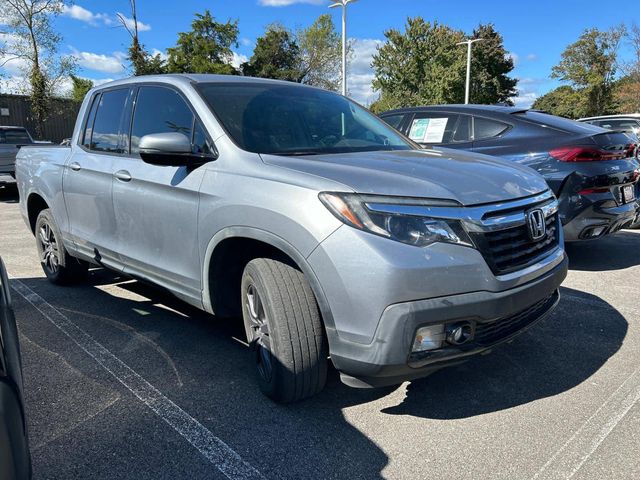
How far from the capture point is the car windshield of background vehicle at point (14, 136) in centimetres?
1295

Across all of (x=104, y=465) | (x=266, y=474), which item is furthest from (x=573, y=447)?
(x=104, y=465)

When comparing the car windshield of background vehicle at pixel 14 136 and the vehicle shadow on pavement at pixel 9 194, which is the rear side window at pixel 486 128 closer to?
the vehicle shadow on pavement at pixel 9 194

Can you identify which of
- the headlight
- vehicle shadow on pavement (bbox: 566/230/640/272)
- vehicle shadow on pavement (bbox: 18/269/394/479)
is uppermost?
the headlight

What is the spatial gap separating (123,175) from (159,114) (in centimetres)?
49

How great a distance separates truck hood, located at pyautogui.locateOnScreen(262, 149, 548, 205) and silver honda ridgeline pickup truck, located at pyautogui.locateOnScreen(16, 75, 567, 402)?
0.01m

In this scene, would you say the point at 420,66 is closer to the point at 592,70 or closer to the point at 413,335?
the point at 592,70

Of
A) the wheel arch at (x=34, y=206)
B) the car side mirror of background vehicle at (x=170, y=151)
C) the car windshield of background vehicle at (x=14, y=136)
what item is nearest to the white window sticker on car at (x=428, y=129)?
the car side mirror of background vehicle at (x=170, y=151)

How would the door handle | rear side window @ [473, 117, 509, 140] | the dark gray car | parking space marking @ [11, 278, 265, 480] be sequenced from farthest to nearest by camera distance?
rear side window @ [473, 117, 509, 140] → the dark gray car → the door handle → parking space marking @ [11, 278, 265, 480]

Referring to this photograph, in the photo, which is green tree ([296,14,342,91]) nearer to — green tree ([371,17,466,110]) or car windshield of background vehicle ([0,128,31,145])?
green tree ([371,17,466,110])

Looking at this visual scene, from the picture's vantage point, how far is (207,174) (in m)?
2.81

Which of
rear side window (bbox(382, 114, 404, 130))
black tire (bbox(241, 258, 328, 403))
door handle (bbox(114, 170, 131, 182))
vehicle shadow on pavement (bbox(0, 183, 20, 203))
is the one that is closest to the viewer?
black tire (bbox(241, 258, 328, 403))

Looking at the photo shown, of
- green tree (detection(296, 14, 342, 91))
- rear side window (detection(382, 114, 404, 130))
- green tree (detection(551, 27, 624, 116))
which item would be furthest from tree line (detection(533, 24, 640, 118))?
rear side window (detection(382, 114, 404, 130))

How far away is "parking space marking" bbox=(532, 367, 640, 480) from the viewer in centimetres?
216

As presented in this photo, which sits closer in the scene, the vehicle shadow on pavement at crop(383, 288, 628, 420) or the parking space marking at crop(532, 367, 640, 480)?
the parking space marking at crop(532, 367, 640, 480)
